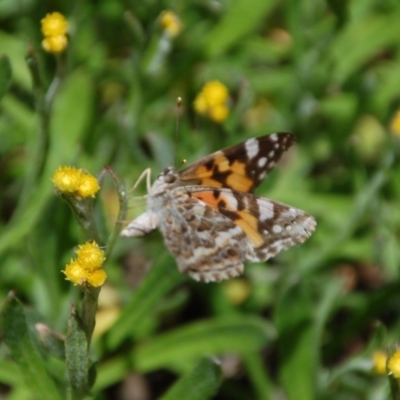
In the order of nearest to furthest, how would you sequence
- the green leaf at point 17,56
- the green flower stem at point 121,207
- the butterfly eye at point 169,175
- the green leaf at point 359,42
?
the green flower stem at point 121,207 → the butterfly eye at point 169,175 → the green leaf at point 17,56 → the green leaf at point 359,42

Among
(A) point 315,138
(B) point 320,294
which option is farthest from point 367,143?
(B) point 320,294

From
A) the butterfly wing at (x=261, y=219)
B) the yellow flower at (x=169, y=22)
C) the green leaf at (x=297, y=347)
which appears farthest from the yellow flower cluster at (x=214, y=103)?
the green leaf at (x=297, y=347)

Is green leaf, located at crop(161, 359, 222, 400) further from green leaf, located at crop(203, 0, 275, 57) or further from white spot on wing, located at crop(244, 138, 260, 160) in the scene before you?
green leaf, located at crop(203, 0, 275, 57)

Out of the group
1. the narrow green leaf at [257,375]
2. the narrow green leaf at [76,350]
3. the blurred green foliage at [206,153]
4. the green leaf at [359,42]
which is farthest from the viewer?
the green leaf at [359,42]

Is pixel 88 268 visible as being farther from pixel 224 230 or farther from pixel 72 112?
pixel 72 112

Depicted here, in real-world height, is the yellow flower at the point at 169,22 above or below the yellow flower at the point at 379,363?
above

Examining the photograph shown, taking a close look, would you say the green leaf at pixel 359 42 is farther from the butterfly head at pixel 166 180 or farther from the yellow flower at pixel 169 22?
the butterfly head at pixel 166 180

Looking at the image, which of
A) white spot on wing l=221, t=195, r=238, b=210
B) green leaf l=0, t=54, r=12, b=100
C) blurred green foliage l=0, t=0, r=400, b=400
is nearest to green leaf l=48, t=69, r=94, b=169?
Answer: blurred green foliage l=0, t=0, r=400, b=400

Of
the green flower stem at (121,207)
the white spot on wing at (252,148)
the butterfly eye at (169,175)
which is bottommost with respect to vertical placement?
the butterfly eye at (169,175)
